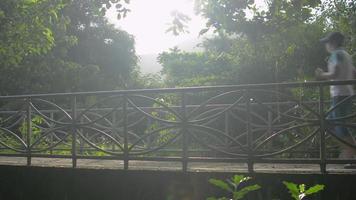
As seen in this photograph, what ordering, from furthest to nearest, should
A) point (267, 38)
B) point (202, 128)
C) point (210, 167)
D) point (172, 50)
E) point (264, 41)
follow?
1. point (172, 50)
2. point (267, 38)
3. point (264, 41)
4. point (210, 167)
5. point (202, 128)

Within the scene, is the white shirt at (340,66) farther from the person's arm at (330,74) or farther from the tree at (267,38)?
the tree at (267,38)

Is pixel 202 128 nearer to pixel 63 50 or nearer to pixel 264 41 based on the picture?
pixel 264 41

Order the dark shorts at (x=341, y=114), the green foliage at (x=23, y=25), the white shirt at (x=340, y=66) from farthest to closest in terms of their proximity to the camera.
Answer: the green foliage at (x=23, y=25), the white shirt at (x=340, y=66), the dark shorts at (x=341, y=114)

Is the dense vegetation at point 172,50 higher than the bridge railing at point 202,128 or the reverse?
higher

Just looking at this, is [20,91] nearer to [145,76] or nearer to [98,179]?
[145,76]

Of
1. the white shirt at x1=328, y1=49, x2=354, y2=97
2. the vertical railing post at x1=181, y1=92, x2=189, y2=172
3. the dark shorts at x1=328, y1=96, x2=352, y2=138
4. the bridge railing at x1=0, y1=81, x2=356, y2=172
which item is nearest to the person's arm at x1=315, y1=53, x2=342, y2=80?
the white shirt at x1=328, y1=49, x2=354, y2=97

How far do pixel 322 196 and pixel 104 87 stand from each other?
31.9 metres

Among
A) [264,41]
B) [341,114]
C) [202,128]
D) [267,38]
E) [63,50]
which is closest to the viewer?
[341,114]

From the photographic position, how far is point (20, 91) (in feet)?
90.0

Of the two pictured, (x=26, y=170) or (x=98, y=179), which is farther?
(x=26, y=170)

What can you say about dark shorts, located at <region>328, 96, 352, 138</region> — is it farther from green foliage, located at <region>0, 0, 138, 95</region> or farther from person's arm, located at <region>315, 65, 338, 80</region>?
green foliage, located at <region>0, 0, 138, 95</region>

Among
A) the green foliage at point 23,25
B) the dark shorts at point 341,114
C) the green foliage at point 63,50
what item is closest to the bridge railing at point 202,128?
the dark shorts at point 341,114

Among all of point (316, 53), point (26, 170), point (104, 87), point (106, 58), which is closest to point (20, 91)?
point (104, 87)

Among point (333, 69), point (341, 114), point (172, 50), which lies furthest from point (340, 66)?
point (172, 50)
